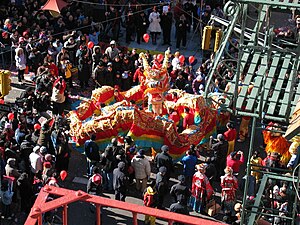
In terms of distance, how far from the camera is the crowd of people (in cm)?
1438

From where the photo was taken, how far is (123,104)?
1661 centimetres

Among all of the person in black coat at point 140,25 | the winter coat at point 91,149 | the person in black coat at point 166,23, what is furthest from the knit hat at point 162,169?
the person in black coat at point 140,25

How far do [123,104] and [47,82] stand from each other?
10.1ft

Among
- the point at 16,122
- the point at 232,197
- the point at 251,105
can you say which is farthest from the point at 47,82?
the point at 251,105

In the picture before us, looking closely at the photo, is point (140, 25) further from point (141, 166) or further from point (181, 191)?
point (181, 191)

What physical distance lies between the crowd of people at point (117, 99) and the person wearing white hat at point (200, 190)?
0.02m

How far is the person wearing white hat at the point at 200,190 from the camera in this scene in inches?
569

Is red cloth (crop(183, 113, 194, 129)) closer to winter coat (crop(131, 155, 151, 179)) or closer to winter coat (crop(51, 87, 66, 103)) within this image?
winter coat (crop(131, 155, 151, 179))

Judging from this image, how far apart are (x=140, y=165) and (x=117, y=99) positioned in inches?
131

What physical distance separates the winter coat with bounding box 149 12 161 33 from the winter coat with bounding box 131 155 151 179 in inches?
366

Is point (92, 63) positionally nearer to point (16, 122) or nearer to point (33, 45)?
point (33, 45)

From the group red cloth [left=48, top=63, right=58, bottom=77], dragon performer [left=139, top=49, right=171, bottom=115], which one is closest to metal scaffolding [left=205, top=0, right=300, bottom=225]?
dragon performer [left=139, top=49, right=171, bottom=115]

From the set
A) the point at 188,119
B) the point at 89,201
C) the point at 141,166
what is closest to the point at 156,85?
the point at 188,119

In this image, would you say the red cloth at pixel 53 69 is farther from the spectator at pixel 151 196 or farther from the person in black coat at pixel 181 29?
the spectator at pixel 151 196
